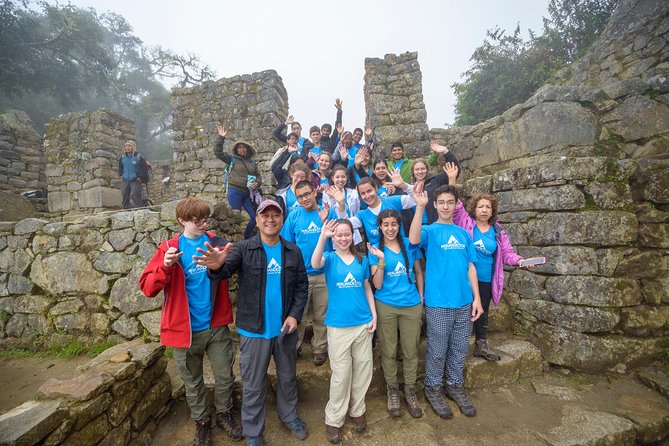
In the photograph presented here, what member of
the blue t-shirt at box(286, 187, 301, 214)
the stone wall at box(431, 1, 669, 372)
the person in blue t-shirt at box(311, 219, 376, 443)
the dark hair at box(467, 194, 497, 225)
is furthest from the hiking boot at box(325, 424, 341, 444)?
the stone wall at box(431, 1, 669, 372)

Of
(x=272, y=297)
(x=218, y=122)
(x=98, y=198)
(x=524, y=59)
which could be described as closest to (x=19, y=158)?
(x=98, y=198)

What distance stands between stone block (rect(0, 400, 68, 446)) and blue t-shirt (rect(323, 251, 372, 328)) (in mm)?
2088

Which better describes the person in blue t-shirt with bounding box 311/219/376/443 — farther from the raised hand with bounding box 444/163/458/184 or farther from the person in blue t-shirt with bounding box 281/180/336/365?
the raised hand with bounding box 444/163/458/184

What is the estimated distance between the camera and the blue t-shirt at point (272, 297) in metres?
2.43

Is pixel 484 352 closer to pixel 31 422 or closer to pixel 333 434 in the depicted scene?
pixel 333 434

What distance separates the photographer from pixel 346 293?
8.46 ft

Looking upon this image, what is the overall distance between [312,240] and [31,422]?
2.49 metres

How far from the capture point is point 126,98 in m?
19.0

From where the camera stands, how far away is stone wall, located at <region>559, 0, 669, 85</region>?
14.1 ft

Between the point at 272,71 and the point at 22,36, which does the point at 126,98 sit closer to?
the point at 22,36

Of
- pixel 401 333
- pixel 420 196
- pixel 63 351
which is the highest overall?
pixel 420 196

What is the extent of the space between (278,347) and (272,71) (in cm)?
630

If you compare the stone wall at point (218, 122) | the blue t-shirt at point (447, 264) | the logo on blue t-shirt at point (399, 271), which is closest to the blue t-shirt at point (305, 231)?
the logo on blue t-shirt at point (399, 271)

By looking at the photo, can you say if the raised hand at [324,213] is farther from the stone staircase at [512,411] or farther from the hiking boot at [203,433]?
the hiking boot at [203,433]
